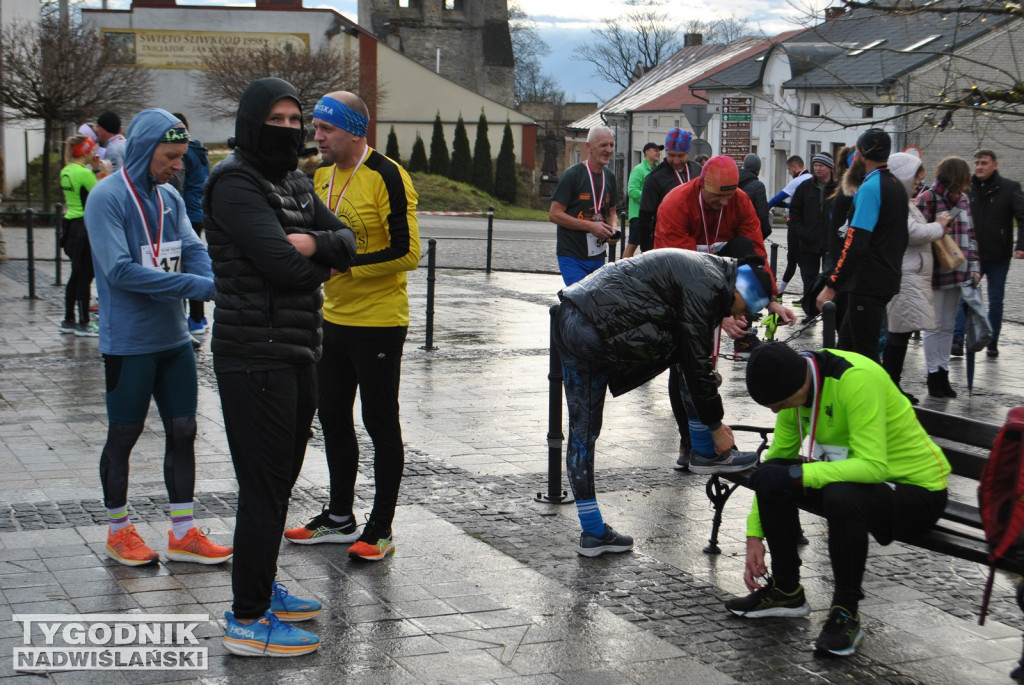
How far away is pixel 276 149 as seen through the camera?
4.39 meters

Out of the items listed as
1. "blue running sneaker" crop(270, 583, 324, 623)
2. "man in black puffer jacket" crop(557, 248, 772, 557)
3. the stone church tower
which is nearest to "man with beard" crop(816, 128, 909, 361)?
"man in black puffer jacket" crop(557, 248, 772, 557)

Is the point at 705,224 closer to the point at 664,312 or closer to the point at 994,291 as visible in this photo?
the point at 664,312

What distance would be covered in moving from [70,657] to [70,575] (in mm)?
942

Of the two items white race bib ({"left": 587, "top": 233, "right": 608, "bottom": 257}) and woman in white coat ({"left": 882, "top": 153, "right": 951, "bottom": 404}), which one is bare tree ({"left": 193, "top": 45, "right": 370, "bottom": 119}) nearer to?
white race bib ({"left": 587, "top": 233, "right": 608, "bottom": 257})

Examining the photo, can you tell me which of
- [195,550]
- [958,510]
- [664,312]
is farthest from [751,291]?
[195,550]

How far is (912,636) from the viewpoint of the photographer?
4918mm

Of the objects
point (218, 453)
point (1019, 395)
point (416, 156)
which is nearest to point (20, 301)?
point (218, 453)

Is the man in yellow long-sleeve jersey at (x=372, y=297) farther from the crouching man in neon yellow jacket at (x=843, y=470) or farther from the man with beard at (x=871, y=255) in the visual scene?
A: the man with beard at (x=871, y=255)

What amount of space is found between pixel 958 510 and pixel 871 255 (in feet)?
11.4

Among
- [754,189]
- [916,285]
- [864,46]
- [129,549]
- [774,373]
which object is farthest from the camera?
[754,189]

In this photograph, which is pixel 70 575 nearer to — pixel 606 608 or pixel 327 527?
pixel 327 527

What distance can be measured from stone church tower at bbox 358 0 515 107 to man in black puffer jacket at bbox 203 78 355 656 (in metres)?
79.6

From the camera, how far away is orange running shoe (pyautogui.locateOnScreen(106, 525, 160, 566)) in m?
5.43

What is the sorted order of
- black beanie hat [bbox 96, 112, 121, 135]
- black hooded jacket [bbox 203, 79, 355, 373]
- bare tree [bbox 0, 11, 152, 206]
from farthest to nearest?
bare tree [bbox 0, 11, 152, 206] → black beanie hat [bbox 96, 112, 121, 135] → black hooded jacket [bbox 203, 79, 355, 373]
